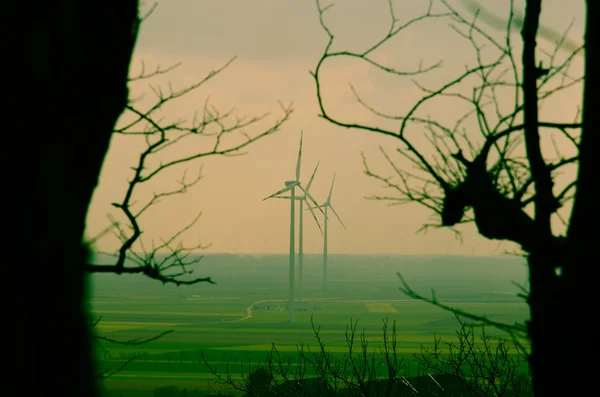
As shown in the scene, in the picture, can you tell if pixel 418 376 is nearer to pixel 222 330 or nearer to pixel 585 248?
pixel 585 248

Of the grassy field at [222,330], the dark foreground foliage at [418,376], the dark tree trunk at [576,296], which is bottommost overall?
the grassy field at [222,330]

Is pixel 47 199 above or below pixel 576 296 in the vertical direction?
above

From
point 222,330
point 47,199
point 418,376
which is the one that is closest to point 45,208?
point 47,199

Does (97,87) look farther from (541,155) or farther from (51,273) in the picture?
(541,155)

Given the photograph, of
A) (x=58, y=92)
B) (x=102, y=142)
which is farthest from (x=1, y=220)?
(x=102, y=142)

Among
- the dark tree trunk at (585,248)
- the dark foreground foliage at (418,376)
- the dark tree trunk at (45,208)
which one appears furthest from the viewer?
the dark foreground foliage at (418,376)

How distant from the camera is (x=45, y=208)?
7.98 feet

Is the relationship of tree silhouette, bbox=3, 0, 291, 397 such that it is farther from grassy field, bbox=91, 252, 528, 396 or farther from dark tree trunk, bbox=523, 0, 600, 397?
grassy field, bbox=91, 252, 528, 396

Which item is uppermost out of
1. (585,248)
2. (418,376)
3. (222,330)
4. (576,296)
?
(585,248)

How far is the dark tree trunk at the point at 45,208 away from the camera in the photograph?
2.33 metres

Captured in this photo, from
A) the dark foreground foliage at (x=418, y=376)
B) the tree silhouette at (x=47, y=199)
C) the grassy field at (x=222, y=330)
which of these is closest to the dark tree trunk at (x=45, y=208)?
the tree silhouette at (x=47, y=199)

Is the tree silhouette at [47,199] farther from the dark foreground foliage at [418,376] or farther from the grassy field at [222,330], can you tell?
the grassy field at [222,330]

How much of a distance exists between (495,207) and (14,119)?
3049mm

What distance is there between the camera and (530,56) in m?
4.18
